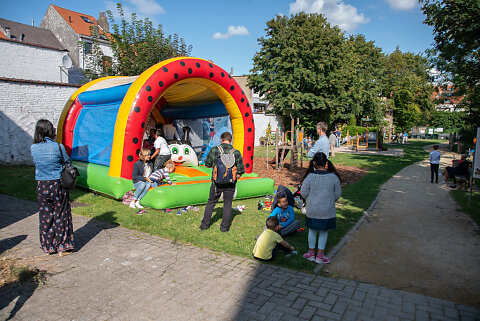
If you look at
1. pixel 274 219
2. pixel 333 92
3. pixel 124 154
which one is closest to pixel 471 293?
pixel 274 219

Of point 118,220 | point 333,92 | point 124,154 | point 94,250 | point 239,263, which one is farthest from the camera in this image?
point 333,92

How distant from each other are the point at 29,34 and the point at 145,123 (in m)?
28.9

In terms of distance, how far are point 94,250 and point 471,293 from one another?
502cm

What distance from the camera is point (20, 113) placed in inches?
528

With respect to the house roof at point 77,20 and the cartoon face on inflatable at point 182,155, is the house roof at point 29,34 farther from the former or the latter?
the cartoon face on inflatable at point 182,155

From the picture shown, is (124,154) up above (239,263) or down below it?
above

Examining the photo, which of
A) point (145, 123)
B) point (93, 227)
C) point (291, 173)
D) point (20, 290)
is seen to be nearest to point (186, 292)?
point (20, 290)

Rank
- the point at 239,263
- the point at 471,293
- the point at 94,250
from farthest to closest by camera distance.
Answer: the point at 94,250 → the point at 239,263 → the point at 471,293

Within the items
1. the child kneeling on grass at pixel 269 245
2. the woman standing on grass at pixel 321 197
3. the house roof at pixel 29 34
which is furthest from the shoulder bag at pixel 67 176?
the house roof at pixel 29 34

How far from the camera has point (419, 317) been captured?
3301mm

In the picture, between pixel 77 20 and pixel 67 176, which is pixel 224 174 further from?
pixel 77 20

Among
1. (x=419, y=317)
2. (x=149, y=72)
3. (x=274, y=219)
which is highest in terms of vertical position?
(x=149, y=72)

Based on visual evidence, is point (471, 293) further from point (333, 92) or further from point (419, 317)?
point (333, 92)

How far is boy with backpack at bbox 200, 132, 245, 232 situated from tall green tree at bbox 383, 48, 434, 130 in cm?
4343
